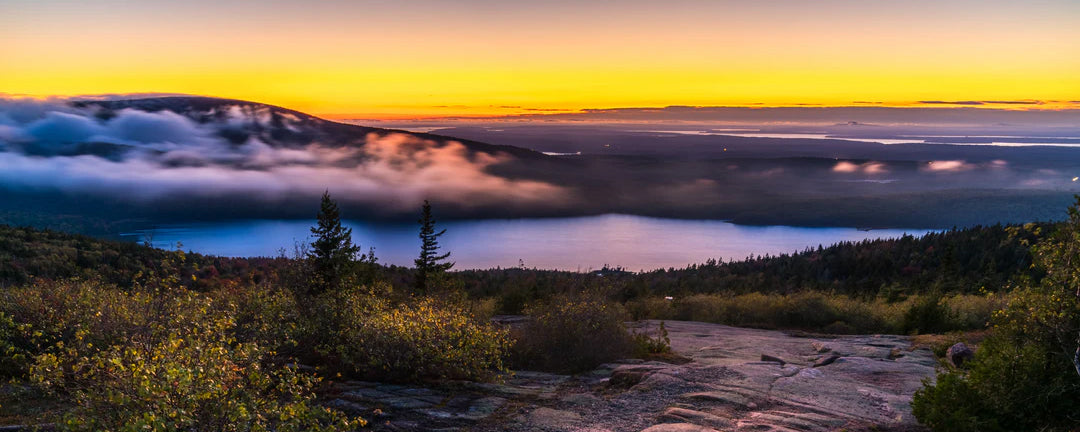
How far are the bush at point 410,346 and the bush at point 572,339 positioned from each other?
84.4 inches

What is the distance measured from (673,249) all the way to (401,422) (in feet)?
502

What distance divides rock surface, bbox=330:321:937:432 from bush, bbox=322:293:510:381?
416 millimetres

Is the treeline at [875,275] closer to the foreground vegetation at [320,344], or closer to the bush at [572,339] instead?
the foreground vegetation at [320,344]

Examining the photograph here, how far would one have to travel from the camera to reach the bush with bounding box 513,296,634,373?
541 inches

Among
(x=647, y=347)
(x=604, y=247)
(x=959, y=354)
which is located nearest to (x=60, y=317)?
(x=647, y=347)

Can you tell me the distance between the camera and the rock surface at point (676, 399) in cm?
898

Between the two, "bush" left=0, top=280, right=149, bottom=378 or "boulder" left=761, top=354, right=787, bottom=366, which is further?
"boulder" left=761, top=354, right=787, bottom=366

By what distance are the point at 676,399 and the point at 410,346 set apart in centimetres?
454

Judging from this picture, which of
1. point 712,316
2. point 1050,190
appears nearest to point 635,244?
point 1050,190

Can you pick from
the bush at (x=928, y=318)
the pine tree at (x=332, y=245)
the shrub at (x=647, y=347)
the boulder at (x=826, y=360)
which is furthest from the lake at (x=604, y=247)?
the boulder at (x=826, y=360)

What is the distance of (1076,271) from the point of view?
7.41 meters

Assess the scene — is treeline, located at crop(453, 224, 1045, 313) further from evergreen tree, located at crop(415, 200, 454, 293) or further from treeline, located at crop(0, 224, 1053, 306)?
evergreen tree, located at crop(415, 200, 454, 293)

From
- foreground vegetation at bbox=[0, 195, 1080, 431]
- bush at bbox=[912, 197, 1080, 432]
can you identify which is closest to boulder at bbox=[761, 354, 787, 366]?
foreground vegetation at bbox=[0, 195, 1080, 431]

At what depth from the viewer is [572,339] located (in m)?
13.9
